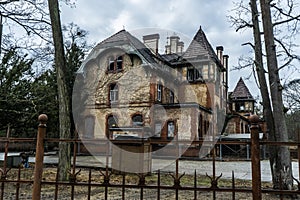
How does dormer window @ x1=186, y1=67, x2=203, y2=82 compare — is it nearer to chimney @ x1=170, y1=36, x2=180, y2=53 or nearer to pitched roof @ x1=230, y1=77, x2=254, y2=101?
chimney @ x1=170, y1=36, x2=180, y2=53

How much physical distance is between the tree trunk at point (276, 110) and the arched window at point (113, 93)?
44.5 ft

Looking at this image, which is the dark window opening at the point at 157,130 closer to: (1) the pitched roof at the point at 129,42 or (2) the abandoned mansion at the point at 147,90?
(2) the abandoned mansion at the point at 147,90

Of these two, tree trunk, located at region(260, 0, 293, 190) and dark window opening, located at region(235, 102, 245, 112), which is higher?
dark window opening, located at region(235, 102, 245, 112)

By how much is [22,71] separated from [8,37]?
4.02 metres

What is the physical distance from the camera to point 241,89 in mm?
28312

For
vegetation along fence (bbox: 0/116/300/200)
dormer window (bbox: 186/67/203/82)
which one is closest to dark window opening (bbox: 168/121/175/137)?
dormer window (bbox: 186/67/203/82)

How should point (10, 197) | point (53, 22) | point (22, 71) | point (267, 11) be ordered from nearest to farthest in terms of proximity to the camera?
1. point (10, 197)
2. point (267, 11)
3. point (53, 22)
4. point (22, 71)

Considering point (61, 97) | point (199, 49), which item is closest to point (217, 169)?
point (61, 97)

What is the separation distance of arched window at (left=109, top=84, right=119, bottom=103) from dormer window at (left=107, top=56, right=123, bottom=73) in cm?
109

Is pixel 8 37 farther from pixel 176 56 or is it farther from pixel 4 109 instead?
pixel 176 56

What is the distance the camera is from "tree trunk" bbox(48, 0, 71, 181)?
23.1ft

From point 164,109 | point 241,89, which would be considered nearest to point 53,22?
Result: point 164,109

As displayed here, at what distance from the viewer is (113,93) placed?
1942 cm

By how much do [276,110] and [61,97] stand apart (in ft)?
16.7
